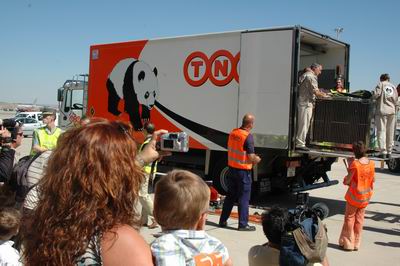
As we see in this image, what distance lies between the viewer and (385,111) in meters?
8.20

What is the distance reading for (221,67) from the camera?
8891mm

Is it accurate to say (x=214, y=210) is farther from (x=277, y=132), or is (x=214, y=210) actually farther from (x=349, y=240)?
(x=349, y=240)

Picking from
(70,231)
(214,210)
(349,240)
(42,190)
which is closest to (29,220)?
(42,190)

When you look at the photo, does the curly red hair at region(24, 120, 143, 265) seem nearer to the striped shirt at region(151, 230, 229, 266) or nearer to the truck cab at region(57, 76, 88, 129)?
the striped shirt at region(151, 230, 229, 266)

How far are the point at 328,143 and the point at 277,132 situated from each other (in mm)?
1078

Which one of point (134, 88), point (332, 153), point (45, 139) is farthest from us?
point (134, 88)

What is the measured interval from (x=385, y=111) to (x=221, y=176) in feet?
11.3

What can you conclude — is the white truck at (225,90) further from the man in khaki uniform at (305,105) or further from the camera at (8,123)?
the camera at (8,123)

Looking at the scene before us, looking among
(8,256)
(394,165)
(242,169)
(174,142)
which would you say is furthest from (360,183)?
(394,165)

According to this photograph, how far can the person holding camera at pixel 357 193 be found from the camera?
19.3ft

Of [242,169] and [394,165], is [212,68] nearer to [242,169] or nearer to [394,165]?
[242,169]

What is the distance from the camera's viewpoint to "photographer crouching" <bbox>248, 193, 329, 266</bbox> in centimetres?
260

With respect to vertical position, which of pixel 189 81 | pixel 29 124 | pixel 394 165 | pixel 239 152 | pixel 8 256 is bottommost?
pixel 394 165

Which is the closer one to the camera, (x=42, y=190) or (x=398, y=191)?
(x=42, y=190)
